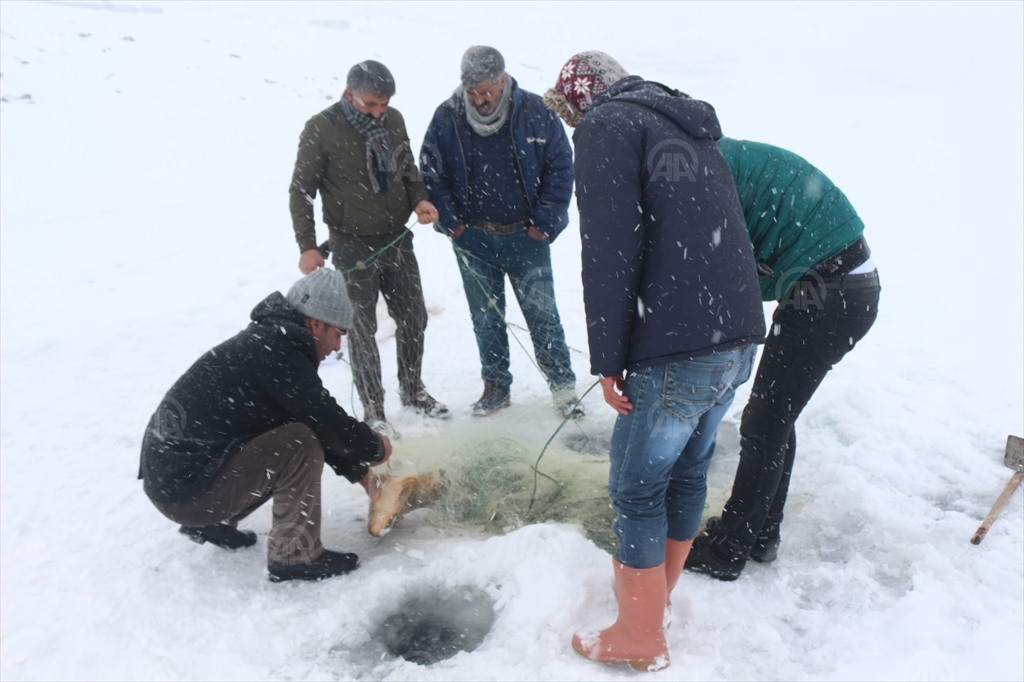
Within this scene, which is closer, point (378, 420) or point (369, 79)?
point (369, 79)

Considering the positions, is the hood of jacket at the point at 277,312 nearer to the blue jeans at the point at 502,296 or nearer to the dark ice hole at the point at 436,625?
the dark ice hole at the point at 436,625

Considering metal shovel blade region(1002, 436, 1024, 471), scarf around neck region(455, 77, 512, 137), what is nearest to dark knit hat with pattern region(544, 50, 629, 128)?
scarf around neck region(455, 77, 512, 137)

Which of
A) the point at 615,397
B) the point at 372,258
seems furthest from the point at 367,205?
the point at 615,397

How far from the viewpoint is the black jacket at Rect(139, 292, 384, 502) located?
262 cm

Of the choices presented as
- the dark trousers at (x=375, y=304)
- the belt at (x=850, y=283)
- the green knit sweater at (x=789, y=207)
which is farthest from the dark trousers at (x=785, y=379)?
the dark trousers at (x=375, y=304)

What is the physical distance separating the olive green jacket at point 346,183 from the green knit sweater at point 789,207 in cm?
218

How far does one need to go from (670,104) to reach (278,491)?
2127 mm

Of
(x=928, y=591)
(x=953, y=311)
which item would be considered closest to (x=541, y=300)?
(x=928, y=591)

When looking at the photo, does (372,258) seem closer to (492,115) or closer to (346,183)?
→ (346,183)

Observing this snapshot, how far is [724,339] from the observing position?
1920mm

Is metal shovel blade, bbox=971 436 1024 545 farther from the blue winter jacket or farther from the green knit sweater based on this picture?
the blue winter jacket

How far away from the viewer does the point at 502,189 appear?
3.81 metres

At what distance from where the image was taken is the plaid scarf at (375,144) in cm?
371

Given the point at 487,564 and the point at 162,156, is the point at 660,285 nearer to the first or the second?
the point at 487,564
